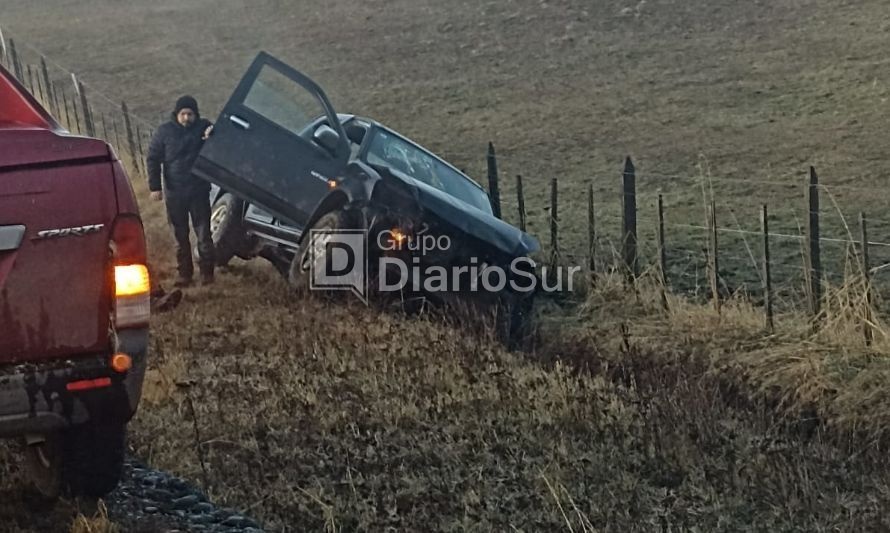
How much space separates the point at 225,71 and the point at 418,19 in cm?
772

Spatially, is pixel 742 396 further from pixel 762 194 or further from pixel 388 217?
pixel 762 194

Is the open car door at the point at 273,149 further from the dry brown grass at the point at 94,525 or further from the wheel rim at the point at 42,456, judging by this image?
the dry brown grass at the point at 94,525

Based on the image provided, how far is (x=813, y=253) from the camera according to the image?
9914mm

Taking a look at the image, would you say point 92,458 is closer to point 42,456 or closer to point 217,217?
point 42,456

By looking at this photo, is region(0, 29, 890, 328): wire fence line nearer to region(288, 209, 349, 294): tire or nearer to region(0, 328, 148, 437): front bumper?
region(288, 209, 349, 294): tire

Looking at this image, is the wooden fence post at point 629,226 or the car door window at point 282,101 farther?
the wooden fence post at point 629,226

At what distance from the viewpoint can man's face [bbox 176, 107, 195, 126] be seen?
1169 centimetres

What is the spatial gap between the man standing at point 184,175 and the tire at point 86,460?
21.5 ft

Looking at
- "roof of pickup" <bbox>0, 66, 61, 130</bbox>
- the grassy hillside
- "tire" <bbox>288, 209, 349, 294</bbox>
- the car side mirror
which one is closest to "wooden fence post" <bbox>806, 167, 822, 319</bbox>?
the grassy hillside

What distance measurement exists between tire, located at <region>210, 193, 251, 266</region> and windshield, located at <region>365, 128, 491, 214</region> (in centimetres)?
162

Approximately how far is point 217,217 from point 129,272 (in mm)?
7460

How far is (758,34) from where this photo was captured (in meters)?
31.8

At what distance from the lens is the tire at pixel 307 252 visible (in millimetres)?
9703

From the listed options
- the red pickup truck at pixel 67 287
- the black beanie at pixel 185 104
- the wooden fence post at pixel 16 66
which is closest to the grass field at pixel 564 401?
the red pickup truck at pixel 67 287
